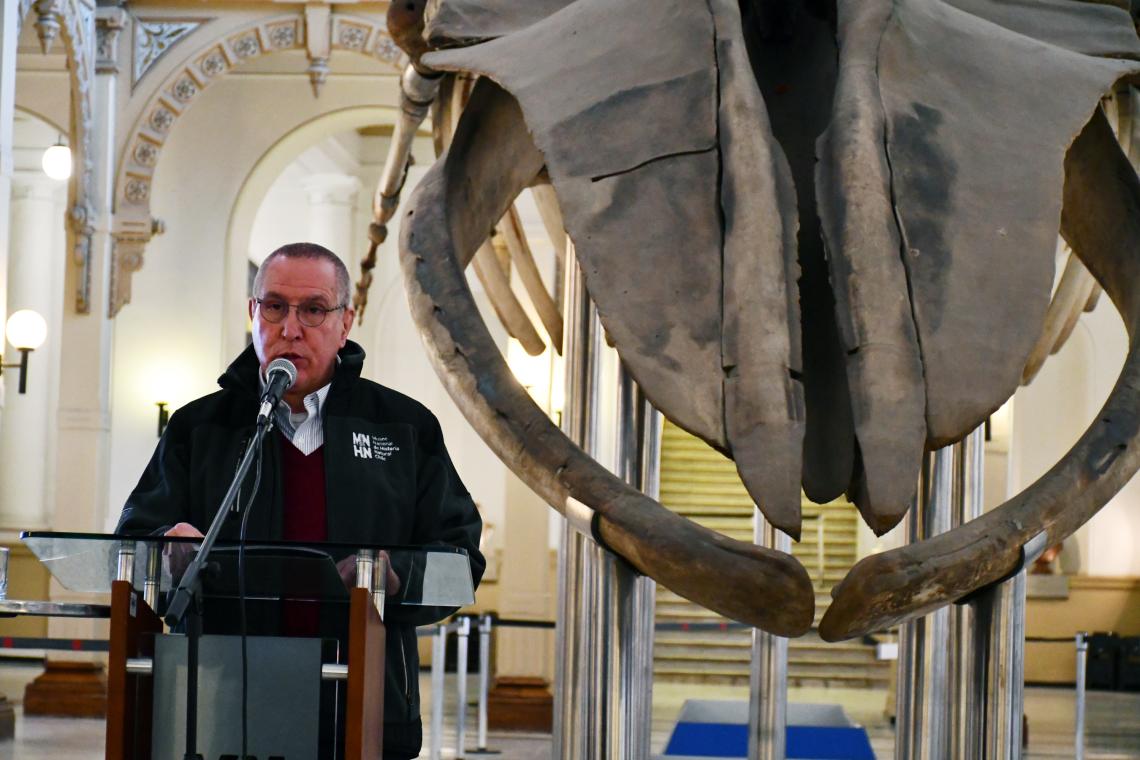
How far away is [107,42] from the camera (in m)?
11.0

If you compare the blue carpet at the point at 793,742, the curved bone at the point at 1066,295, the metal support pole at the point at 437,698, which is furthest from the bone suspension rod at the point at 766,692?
the metal support pole at the point at 437,698

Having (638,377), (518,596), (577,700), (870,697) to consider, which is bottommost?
(870,697)

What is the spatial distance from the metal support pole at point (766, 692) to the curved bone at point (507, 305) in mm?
1094

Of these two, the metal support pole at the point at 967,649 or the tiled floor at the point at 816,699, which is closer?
the metal support pole at the point at 967,649

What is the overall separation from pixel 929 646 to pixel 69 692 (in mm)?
10000

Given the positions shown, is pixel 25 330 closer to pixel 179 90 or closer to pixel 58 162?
pixel 58 162

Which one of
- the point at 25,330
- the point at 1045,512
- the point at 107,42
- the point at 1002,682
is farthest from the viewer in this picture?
the point at 107,42

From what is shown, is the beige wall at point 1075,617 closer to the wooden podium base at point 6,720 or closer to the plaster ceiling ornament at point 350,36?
the plaster ceiling ornament at point 350,36

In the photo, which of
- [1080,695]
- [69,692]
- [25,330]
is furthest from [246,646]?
[69,692]

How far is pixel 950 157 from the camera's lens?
76.3 inches

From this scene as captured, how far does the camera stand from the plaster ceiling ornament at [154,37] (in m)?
11.2

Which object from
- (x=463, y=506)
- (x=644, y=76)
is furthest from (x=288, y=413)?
(x=644, y=76)

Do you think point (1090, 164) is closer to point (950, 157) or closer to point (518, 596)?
point (950, 157)

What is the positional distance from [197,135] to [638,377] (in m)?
11.9
